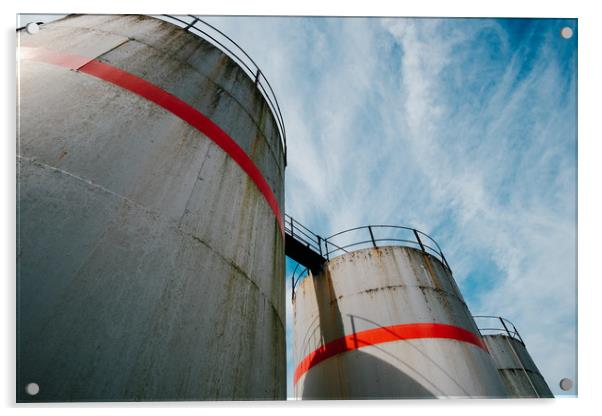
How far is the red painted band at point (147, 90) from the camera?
3393 mm

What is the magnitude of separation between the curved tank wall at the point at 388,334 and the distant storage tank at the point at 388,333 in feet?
0.05

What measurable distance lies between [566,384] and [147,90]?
4.82m

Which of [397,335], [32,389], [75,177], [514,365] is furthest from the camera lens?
[514,365]

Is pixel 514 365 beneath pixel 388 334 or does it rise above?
beneath

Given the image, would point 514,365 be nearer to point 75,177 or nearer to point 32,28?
point 75,177

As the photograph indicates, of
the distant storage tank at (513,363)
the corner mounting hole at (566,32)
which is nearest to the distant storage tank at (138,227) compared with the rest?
the corner mounting hole at (566,32)

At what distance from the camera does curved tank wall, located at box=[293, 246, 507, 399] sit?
602cm

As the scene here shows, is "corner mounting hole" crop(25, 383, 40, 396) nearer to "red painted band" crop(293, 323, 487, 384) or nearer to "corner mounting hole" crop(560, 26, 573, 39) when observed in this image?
"corner mounting hole" crop(560, 26, 573, 39)

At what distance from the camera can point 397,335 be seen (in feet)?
21.3

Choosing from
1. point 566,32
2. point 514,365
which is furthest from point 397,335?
point 514,365

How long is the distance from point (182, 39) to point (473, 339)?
284 inches

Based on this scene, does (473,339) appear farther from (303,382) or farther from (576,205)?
(576,205)

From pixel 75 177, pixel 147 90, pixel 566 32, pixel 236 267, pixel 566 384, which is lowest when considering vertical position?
pixel 566 384

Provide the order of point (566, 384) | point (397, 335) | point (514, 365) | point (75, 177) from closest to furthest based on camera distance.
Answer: point (75, 177) → point (566, 384) → point (397, 335) → point (514, 365)
